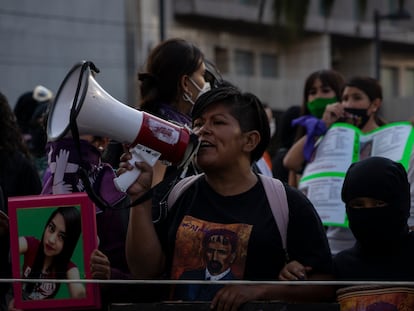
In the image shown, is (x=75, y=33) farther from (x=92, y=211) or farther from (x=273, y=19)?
(x=92, y=211)

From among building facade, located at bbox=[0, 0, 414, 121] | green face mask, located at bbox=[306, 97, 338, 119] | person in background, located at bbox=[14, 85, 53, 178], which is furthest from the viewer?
building facade, located at bbox=[0, 0, 414, 121]

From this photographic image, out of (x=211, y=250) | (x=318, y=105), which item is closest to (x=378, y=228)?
(x=211, y=250)

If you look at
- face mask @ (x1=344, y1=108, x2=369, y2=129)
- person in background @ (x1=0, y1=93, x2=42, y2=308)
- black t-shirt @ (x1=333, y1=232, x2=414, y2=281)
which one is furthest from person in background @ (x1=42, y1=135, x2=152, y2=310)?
face mask @ (x1=344, y1=108, x2=369, y2=129)

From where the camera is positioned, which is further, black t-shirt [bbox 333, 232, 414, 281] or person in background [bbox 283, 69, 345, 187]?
person in background [bbox 283, 69, 345, 187]

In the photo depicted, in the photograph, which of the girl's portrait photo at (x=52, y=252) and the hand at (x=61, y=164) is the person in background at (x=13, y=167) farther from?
the girl's portrait photo at (x=52, y=252)

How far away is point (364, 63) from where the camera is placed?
3816cm

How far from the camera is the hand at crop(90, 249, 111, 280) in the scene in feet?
12.6

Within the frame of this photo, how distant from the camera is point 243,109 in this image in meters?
4.08

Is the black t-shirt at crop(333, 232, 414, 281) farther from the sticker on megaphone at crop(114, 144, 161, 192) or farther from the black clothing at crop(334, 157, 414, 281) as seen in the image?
the sticker on megaphone at crop(114, 144, 161, 192)

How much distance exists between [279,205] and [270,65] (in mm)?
31141

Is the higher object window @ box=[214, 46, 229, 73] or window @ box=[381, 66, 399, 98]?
window @ box=[214, 46, 229, 73]

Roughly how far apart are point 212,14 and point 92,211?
29292mm

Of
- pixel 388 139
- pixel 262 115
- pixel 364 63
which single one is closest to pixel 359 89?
pixel 388 139

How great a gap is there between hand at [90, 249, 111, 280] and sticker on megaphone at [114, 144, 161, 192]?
30 cm
